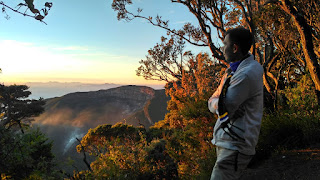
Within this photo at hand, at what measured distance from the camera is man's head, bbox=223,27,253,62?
180 cm

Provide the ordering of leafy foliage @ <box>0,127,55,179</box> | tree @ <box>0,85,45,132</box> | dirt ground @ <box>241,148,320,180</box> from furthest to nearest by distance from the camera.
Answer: tree @ <box>0,85,45,132</box> → dirt ground @ <box>241,148,320,180</box> → leafy foliage @ <box>0,127,55,179</box>

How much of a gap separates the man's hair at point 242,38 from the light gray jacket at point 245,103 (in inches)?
4.2

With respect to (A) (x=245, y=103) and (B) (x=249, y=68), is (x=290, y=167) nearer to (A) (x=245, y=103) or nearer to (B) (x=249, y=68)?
(A) (x=245, y=103)

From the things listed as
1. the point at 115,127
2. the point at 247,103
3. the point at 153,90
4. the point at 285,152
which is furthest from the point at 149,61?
the point at 153,90

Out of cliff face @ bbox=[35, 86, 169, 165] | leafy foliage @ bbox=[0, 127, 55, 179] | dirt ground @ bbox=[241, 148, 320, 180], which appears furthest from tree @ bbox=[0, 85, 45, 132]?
cliff face @ bbox=[35, 86, 169, 165]

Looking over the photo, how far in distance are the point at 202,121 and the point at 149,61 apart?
15765 millimetres

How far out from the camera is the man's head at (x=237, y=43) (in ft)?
5.92

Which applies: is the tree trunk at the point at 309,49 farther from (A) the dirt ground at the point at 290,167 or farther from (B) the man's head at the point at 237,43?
(B) the man's head at the point at 237,43

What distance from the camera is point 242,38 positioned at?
1803mm

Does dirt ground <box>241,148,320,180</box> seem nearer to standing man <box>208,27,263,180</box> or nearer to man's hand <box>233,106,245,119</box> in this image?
standing man <box>208,27,263,180</box>

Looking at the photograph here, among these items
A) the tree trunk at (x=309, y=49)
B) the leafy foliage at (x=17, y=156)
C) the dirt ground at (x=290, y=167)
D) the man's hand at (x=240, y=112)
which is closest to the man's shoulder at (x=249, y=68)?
the man's hand at (x=240, y=112)

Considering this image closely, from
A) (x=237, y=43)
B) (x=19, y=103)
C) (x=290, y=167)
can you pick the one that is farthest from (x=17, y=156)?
(x=19, y=103)

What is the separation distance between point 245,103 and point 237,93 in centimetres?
15

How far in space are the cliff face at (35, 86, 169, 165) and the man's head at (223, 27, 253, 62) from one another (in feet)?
313
